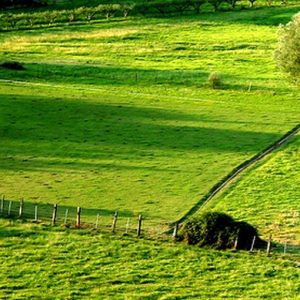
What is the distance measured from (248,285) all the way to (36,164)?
26.6 m

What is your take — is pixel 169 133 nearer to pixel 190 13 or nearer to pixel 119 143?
pixel 119 143

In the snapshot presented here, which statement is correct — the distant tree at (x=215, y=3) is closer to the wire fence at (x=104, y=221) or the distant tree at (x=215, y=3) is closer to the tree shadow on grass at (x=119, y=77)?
the tree shadow on grass at (x=119, y=77)

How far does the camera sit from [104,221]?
56.8 m

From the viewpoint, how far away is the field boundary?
60.6m

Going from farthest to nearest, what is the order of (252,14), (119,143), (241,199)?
(252,14) → (119,143) → (241,199)

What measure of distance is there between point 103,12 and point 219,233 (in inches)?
3819

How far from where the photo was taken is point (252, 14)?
143 metres

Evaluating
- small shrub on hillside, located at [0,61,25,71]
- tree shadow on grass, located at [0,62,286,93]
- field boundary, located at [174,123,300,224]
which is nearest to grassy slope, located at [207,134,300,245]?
field boundary, located at [174,123,300,224]

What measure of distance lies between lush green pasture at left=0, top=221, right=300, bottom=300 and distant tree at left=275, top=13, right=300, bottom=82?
1690 inches

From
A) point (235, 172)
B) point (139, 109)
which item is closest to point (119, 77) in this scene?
point (139, 109)

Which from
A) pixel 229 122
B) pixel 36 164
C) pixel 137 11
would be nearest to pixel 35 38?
pixel 137 11

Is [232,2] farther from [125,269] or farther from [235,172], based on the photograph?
[125,269]

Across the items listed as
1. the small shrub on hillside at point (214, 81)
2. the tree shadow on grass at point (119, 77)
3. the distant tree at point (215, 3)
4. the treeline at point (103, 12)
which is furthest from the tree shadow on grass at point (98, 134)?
the distant tree at point (215, 3)

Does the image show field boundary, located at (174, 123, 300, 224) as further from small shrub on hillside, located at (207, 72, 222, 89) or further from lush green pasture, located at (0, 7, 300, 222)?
small shrub on hillside, located at (207, 72, 222, 89)
